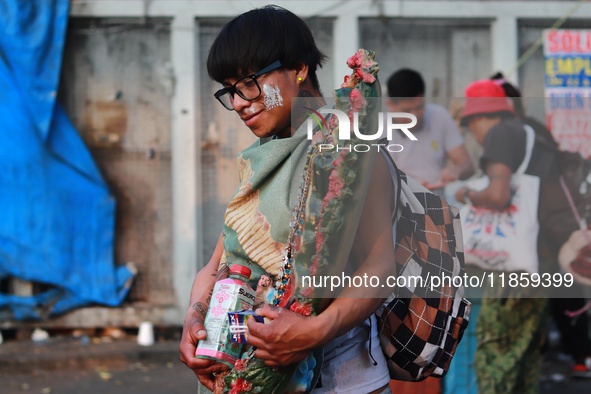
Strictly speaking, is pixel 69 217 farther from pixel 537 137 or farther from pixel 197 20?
pixel 537 137

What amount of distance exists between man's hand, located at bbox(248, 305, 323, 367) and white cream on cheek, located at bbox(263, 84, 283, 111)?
0.58m

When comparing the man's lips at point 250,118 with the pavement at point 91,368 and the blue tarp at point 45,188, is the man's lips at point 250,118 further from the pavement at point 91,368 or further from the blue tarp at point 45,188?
the blue tarp at point 45,188

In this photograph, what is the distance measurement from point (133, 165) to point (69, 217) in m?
0.75

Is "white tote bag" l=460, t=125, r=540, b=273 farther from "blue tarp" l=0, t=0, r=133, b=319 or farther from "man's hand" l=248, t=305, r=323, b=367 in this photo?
"blue tarp" l=0, t=0, r=133, b=319

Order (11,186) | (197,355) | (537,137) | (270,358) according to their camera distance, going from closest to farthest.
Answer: (270,358) < (197,355) < (537,137) < (11,186)

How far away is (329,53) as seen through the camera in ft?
28.4

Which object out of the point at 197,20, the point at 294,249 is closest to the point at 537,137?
the point at 294,249

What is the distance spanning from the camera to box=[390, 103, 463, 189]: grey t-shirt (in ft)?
20.0

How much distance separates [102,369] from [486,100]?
3.84 meters

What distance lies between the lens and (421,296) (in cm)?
243

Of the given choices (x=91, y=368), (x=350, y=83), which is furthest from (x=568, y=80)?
(x=350, y=83)

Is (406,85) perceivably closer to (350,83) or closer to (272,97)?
(272,97)

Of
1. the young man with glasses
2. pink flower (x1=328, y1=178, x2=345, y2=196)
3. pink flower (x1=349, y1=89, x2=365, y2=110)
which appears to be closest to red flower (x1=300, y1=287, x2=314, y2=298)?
the young man with glasses

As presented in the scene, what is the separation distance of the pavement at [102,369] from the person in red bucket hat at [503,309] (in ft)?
4.88
